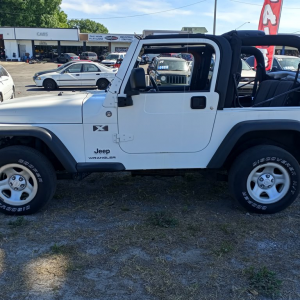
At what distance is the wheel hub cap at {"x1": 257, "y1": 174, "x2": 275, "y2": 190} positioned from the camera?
390 centimetres

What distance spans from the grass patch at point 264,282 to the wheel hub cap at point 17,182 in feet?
8.60

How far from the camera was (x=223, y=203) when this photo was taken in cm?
433

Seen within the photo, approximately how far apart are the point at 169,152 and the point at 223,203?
1.10 meters

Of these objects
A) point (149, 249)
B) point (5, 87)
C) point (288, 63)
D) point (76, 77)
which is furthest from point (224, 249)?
point (76, 77)

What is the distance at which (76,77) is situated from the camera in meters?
16.8

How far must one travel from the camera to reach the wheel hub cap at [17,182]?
12.6ft

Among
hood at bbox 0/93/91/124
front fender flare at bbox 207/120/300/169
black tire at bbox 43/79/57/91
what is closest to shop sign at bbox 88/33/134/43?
black tire at bbox 43/79/57/91

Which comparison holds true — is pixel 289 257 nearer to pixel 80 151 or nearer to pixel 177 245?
pixel 177 245

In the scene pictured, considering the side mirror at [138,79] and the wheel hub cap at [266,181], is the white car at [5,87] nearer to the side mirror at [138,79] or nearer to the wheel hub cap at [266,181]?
the side mirror at [138,79]

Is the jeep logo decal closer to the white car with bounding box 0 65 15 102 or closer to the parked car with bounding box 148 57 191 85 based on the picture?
the parked car with bounding box 148 57 191 85

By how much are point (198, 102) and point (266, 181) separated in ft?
4.11

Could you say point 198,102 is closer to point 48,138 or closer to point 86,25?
point 48,138

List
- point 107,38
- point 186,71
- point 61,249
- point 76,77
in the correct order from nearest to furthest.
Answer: point 61,249 < point 186,71 < point 76,77 < point 107,38

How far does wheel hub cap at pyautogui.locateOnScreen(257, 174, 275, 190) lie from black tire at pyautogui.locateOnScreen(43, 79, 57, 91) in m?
15.0
